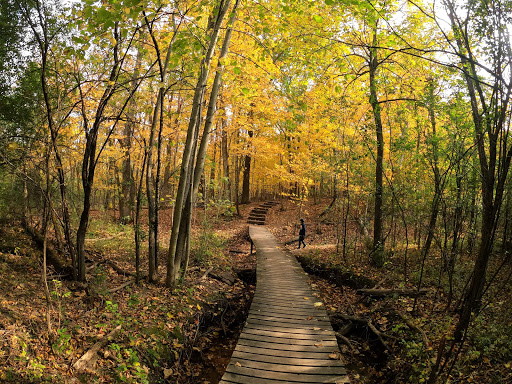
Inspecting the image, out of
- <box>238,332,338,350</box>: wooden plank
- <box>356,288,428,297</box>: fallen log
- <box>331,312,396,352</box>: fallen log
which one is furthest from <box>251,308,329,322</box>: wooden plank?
<box>356,288,428,297</box>: fallen log

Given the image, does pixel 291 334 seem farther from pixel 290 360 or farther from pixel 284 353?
pixel 290 360

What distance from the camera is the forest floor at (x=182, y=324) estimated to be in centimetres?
389

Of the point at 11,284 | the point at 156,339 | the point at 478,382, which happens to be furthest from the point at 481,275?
the point at 11,284

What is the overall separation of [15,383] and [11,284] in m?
2.44

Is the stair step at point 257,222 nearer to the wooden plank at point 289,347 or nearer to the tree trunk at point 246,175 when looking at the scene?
the tree trunk at point 246,175

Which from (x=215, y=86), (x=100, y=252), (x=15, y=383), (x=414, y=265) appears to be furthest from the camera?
(x=414, y=265)

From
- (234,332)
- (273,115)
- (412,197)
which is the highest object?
(273,115)

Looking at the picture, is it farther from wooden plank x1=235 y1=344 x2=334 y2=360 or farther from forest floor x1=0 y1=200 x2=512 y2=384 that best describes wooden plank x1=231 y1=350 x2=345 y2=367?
forest floor x1=0 y1=200 x2=512 y2=384

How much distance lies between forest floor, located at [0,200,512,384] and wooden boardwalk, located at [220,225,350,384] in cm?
76

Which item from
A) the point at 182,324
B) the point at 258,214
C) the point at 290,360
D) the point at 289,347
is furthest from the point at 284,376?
the point at 258,214

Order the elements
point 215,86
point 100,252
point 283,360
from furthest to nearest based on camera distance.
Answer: point 100,252
point 215,86
point 283,360

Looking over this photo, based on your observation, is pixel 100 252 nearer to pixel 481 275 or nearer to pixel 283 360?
pixel 283 360

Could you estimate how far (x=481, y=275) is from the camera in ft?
12.7

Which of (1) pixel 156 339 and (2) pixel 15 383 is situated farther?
(1) pixel 156 339
